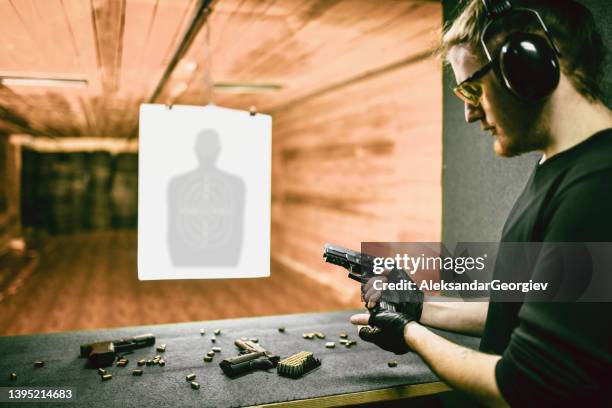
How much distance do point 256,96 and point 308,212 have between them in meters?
2.36

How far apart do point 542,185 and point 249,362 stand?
1113 mm

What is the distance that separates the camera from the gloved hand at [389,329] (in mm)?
1344

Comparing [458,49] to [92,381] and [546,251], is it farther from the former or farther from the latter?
[92,381]

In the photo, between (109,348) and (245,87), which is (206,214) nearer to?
(109,348)

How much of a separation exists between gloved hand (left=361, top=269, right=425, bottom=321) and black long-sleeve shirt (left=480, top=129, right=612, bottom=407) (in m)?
0.59

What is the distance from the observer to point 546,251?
916 millimetres

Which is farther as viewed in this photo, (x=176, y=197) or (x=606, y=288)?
(x=176, y=197)

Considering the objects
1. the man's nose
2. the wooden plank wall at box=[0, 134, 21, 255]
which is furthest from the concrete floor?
the man's nose

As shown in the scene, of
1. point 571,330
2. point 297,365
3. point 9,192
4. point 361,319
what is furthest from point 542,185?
point 9,192

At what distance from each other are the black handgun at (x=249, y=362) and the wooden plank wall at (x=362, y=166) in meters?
2.04

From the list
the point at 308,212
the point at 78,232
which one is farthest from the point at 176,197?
the point at 78,232

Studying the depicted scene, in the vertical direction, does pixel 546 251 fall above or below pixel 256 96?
below

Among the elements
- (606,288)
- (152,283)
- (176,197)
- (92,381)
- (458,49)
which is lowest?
(152,283)

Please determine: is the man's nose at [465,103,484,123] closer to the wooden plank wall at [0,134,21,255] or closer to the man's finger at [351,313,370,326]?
the man's finger at [351,313,370,326]
